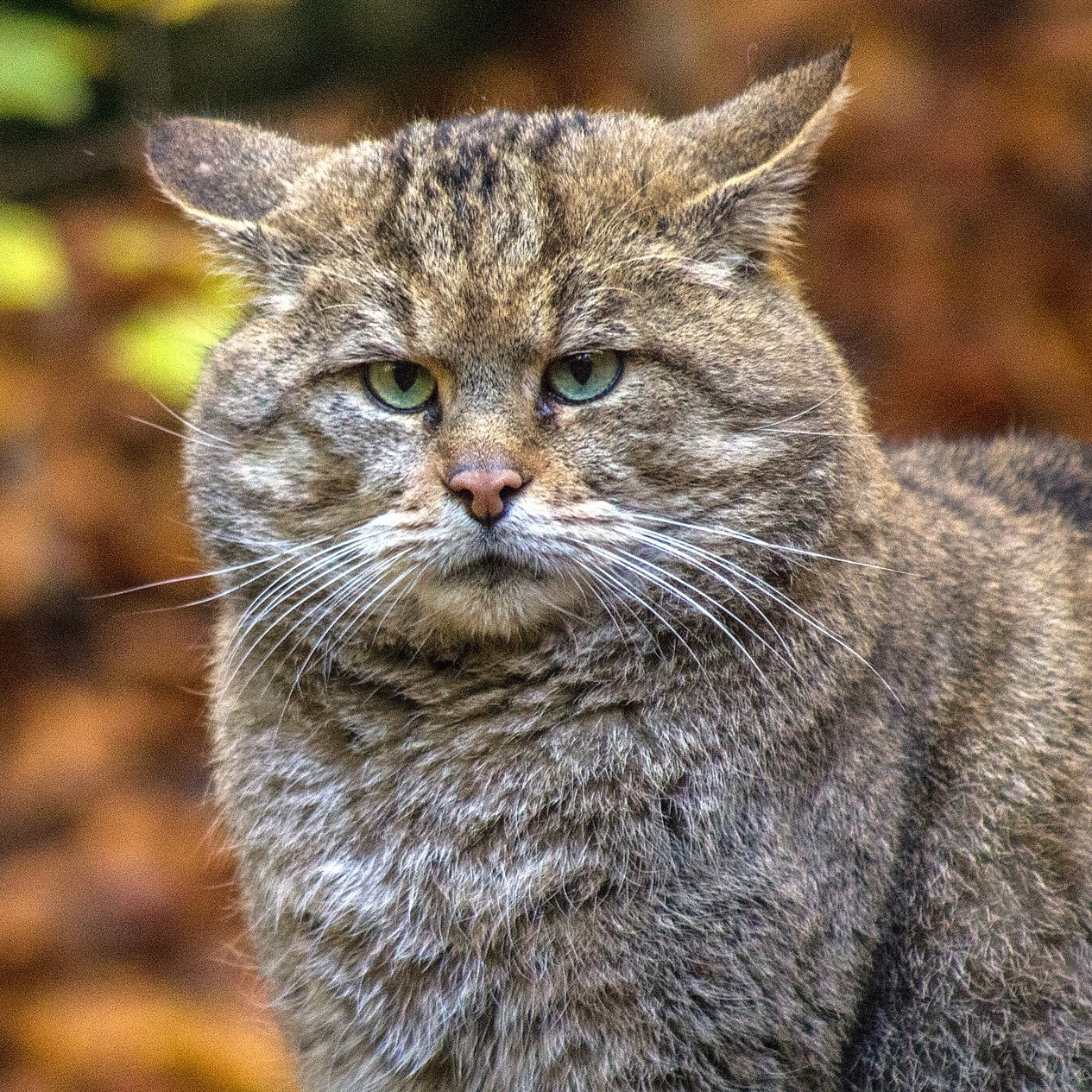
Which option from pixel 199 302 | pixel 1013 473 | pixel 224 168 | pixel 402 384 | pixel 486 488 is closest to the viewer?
pixel 486 488

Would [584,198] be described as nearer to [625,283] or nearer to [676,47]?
[625,283]

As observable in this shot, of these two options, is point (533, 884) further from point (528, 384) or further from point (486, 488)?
point (528, 384)

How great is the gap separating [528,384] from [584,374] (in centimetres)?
10

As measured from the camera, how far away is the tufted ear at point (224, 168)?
3025 millimetres

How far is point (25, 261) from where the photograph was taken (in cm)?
392

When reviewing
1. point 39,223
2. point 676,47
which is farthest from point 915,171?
point 39,223

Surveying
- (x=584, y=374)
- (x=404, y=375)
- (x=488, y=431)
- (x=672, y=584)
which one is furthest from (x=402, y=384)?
(x=672, y=584)

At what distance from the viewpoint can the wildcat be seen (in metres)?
2.68

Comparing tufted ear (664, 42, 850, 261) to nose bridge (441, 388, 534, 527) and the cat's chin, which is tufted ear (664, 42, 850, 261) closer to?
nose bridge (441, 388, 534, 527)

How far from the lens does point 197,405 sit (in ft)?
10.2

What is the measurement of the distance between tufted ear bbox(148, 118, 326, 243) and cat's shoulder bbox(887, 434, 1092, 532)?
53.9 inches

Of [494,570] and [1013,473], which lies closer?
[494,570]

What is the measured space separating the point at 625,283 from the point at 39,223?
2.29 meters

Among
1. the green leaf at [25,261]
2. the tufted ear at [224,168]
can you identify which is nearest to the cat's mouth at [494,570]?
the tufted ear at [224,168]
